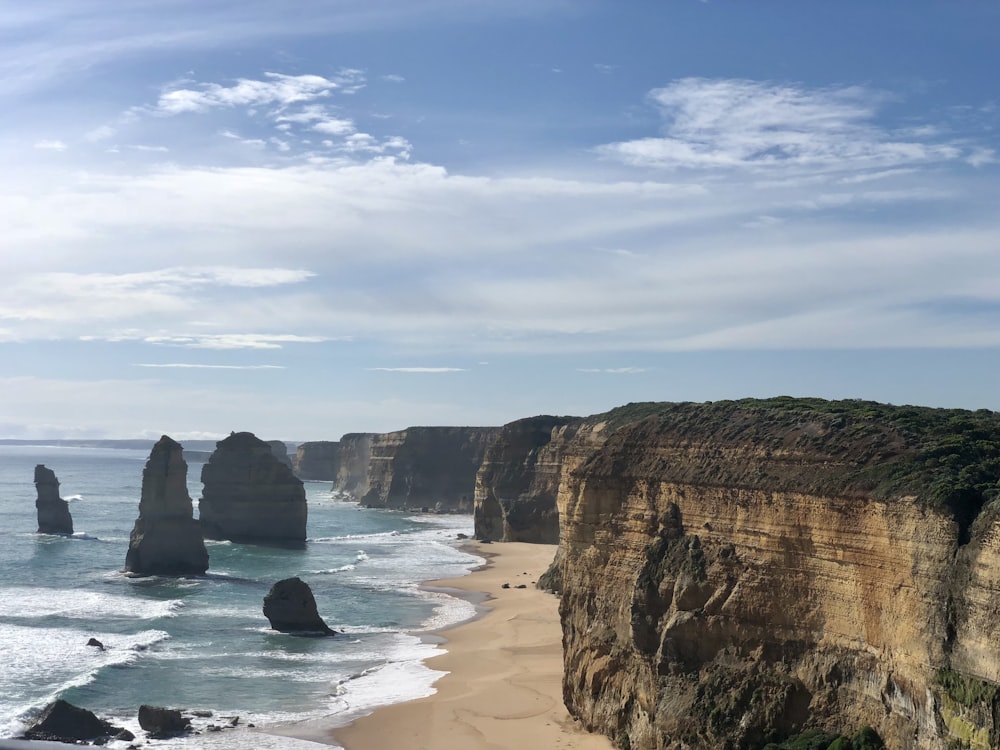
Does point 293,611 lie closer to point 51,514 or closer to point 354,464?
point 51,514

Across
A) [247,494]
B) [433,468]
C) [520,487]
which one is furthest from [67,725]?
[433,468]

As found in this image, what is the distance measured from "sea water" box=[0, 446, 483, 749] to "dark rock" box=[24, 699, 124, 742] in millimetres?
1145

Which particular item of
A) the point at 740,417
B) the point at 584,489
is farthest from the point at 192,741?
the point at 740,417

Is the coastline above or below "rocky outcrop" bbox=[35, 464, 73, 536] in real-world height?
below

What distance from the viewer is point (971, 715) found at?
20.3 meters

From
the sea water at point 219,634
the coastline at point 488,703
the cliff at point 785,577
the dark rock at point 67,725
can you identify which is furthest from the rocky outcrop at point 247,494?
the cliff at point 785,577

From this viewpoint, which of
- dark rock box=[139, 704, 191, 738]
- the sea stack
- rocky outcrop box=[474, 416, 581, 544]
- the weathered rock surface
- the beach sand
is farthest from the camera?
rocky outcrop box=[474, 416, 581, 544]

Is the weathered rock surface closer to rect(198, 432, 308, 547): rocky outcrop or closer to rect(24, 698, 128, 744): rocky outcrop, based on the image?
rect(24, 698, 128, 744): rocky outcrop

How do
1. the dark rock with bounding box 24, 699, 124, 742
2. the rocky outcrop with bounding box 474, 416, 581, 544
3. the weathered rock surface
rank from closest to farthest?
1. the dark rock with bounding box 24, 699, 124, 742
2. the weathered rock surface
3. the rocky outcrop with bounding box 474, 416, 581, 544

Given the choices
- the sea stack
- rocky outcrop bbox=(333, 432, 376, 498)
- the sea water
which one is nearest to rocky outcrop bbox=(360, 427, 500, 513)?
rocky outcrop bbox=(333, 432, 376, 498)

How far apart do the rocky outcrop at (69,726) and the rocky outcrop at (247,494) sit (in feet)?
201

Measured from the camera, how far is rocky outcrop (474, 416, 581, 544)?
97.8 meters

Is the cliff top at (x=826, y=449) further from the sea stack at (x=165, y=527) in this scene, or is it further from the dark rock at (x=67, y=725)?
the sea stack at (x=165, y=527)

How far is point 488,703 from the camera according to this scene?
4019 cm
